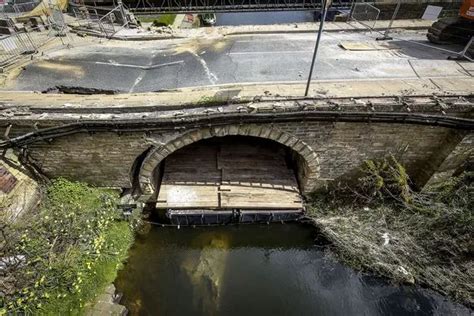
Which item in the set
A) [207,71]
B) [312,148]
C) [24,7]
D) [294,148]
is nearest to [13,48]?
[24,7]

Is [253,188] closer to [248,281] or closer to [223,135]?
[223,135]

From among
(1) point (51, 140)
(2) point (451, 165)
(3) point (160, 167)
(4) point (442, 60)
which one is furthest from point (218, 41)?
(2) point (451, 165)

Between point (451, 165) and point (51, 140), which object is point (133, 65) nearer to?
point (51, 140)

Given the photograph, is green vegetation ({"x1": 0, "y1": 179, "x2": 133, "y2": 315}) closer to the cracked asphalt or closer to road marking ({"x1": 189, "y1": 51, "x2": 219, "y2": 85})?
the cracked asphalt

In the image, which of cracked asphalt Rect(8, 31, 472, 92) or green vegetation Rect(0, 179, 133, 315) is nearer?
green vegetation Rect(0, 179, 133, 315)

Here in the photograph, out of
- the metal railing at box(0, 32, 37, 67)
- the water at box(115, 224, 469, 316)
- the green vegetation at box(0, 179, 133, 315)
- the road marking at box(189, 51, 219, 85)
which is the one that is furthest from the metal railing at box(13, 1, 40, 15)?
the water at box(115, 224, 469, 316)
